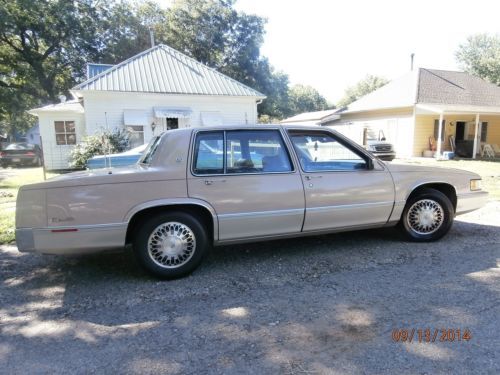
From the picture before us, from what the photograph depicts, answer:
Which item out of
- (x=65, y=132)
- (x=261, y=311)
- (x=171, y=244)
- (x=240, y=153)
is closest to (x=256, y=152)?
(x=240, y=153)

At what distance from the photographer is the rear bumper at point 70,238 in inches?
137

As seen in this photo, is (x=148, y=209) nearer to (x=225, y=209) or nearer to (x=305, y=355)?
(x=225, y=209)

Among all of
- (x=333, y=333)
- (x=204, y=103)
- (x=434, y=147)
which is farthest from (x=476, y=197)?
(x=434, y=147)

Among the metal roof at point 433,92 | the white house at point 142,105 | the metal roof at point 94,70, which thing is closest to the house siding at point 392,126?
the metal roof at point 433,92

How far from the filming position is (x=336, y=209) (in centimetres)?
444

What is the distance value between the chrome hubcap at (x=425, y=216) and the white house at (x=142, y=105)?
1381 centimetres

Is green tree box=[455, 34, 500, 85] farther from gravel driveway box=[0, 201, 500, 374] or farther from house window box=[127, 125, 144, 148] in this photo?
gravel driveway box=[0, 201, 500, 374]

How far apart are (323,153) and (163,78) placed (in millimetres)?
14912

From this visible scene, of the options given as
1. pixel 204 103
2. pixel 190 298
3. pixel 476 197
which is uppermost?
pixel 204 103

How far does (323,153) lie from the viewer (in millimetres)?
4668

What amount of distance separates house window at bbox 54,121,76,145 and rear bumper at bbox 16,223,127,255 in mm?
15545

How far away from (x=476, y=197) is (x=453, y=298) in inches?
97.3

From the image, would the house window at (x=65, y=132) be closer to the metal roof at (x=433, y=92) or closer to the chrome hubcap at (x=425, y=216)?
the chrome hubcap at (x=425, y=216)

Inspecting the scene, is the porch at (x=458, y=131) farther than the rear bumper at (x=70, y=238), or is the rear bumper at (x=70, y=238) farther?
the porch at (x=458, y=131)
